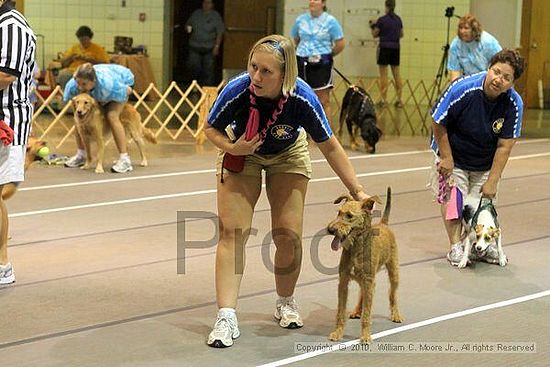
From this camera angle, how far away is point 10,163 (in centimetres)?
450

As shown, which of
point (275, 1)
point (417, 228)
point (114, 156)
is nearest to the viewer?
point (417, 228)

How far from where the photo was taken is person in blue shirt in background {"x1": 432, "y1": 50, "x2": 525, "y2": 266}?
16.7 feet

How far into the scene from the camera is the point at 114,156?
9328mm

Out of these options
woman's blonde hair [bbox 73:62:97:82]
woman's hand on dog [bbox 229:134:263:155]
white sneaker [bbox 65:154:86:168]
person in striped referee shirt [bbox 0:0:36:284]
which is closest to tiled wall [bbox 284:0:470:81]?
white sneaker [bbox 65:154:86:168]

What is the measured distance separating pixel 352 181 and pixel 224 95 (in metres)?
0.62

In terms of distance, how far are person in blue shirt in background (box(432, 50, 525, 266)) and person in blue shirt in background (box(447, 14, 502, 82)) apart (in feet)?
9.64

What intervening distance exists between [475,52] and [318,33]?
2.08 m

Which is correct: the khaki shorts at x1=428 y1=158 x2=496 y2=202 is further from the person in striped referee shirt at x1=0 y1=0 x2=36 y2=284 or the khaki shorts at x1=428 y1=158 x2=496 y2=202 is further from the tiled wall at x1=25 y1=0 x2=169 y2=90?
the tiled wall at x1=25 y1=0 x2=169 y2=90

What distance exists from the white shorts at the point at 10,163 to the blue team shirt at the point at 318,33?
5660 millimetres

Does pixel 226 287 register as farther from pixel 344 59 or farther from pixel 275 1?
pixel 275 1

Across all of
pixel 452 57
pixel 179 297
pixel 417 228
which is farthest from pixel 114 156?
pixel 179 297

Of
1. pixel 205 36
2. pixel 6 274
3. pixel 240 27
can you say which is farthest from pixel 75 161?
pixel 240 27

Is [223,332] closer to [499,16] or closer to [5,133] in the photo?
[5,133]

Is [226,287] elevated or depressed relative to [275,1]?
depressed
